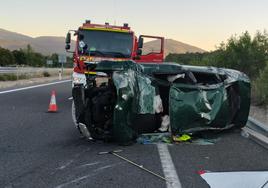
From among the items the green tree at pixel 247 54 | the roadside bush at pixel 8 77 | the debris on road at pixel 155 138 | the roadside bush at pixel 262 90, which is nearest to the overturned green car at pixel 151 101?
the debris on road at pixel 155 138

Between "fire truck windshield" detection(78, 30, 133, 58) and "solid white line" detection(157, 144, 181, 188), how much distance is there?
7976mm

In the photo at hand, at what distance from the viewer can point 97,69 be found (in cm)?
710

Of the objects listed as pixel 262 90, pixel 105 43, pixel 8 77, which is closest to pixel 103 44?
pixel 105 43

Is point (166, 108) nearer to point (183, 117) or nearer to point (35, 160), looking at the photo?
point (183, 117)

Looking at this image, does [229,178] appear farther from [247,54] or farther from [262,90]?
[247,54]

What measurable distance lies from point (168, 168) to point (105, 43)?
31.8ft

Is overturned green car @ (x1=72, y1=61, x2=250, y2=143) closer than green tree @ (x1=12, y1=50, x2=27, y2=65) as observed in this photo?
Yes

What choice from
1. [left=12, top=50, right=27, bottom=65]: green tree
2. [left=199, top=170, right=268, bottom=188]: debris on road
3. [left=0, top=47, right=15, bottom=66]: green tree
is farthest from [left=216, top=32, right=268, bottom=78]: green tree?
[left=12, top=50, right=27, bottom=65]: green tree

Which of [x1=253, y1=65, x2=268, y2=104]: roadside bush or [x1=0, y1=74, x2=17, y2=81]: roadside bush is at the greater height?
[x1=253, y1=65, x2=268, y2=104]: roadside bush

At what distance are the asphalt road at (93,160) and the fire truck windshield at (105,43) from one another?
627 centimetres

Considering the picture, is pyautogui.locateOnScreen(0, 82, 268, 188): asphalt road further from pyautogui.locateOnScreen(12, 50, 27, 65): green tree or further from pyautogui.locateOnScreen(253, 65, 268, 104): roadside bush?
pyautogui.locateOnScreen(12, 50, 27, 65): green tree

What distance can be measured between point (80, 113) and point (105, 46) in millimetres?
7696

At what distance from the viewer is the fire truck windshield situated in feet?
46.5

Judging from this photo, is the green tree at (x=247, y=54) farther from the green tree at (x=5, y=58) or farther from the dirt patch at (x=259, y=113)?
the green tree at (x=5, y=58)
